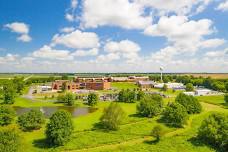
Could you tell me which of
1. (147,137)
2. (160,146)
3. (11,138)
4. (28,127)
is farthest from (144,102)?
(11,138)

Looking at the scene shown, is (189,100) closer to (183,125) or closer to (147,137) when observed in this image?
(183,125)

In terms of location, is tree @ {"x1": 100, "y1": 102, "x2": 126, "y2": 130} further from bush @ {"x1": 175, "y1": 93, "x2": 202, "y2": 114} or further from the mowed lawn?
bush @ {"x1": 175, "y1": 93, "x2": 202, "y2": 114}

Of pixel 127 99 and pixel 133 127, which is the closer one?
pixel 133 127

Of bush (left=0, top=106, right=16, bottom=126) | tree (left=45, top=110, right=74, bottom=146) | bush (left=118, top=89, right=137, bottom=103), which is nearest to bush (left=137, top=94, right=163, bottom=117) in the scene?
tree (left=45, top=110, right=74, bottom=146)

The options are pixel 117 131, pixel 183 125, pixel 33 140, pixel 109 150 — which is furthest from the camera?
pixel 183 125

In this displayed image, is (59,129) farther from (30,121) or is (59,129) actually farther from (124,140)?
(30,121)

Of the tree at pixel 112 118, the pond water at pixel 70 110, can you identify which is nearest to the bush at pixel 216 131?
the tree at pixel 112 118
